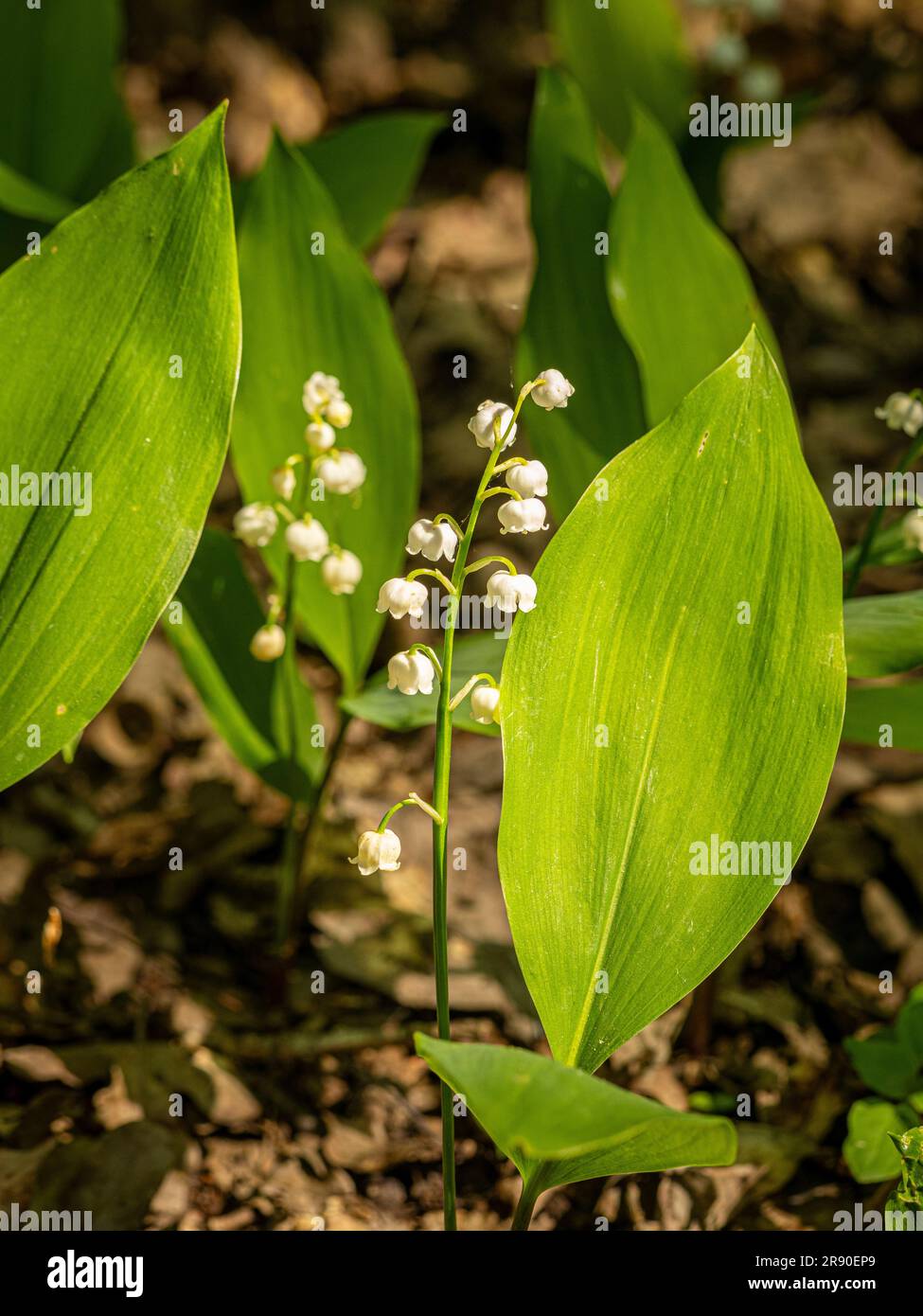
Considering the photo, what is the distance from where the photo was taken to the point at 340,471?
1205 mm

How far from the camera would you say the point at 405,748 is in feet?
6.30

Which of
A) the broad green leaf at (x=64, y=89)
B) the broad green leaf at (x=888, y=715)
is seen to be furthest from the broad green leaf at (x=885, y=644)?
the broad green leaf at (x=64, y=89)

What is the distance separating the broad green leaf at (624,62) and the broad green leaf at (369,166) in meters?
0.41

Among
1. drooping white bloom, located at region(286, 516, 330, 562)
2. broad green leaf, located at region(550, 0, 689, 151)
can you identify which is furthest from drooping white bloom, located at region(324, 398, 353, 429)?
broad green leaf, located at region(550, 0, 689, 151)

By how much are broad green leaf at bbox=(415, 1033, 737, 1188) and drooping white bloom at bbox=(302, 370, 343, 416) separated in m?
0.72

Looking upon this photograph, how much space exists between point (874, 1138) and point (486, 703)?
2.30 ft

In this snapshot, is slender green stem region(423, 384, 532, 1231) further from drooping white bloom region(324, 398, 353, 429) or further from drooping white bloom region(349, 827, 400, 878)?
drooping white bloom region(324, 398, 353, 429)

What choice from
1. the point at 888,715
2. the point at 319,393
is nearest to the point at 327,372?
the point at 319,393

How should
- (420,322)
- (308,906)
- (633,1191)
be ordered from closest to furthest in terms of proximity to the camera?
(633,1191)
(308,906)
(420,322)

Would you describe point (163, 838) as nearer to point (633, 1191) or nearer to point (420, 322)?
point (633, 1191)

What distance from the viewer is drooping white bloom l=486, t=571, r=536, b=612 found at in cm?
92

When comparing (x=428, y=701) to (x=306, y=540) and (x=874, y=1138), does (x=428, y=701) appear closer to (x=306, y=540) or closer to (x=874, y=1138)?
(x=306, y=540)
